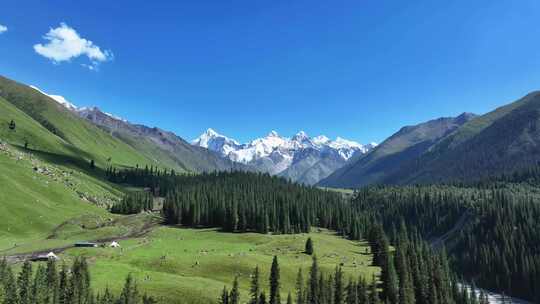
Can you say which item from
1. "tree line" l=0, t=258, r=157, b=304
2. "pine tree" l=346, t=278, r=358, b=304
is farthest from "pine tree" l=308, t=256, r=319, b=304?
"tree line" l=0, t=258, r=157, b=304

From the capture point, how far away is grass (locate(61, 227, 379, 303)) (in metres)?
95.1

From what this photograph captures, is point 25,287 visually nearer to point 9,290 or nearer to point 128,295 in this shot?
point 9,290

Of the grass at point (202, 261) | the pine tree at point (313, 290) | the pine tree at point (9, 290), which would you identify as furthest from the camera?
the grass at point (202, 261)

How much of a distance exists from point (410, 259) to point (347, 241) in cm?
5575

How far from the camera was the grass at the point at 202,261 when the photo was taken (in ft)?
312

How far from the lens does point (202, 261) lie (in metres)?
117

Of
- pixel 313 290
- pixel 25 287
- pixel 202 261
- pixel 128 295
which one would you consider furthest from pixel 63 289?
pixel 313 290

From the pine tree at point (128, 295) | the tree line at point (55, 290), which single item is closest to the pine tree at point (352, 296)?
the tree line at point (55, 290)

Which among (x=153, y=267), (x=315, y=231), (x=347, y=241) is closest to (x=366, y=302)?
(x=153, y=267)

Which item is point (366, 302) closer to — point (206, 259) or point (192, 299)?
point (192, 299)

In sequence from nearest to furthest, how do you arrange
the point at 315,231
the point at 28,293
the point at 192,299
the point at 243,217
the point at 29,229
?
the point at 28,293 → the point at 192,299 → the point at 29,229 → the point at 243,217 → the point at 315,231

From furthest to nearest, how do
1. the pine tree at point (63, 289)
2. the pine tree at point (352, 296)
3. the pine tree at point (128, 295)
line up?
the pine tree at point (352, 296)
the pine tree at point (63, 289)
the pine tree at point (128, 295)

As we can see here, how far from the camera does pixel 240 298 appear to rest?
9531 cm

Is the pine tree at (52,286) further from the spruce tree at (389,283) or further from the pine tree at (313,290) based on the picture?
the spruce tree at (389,283)
